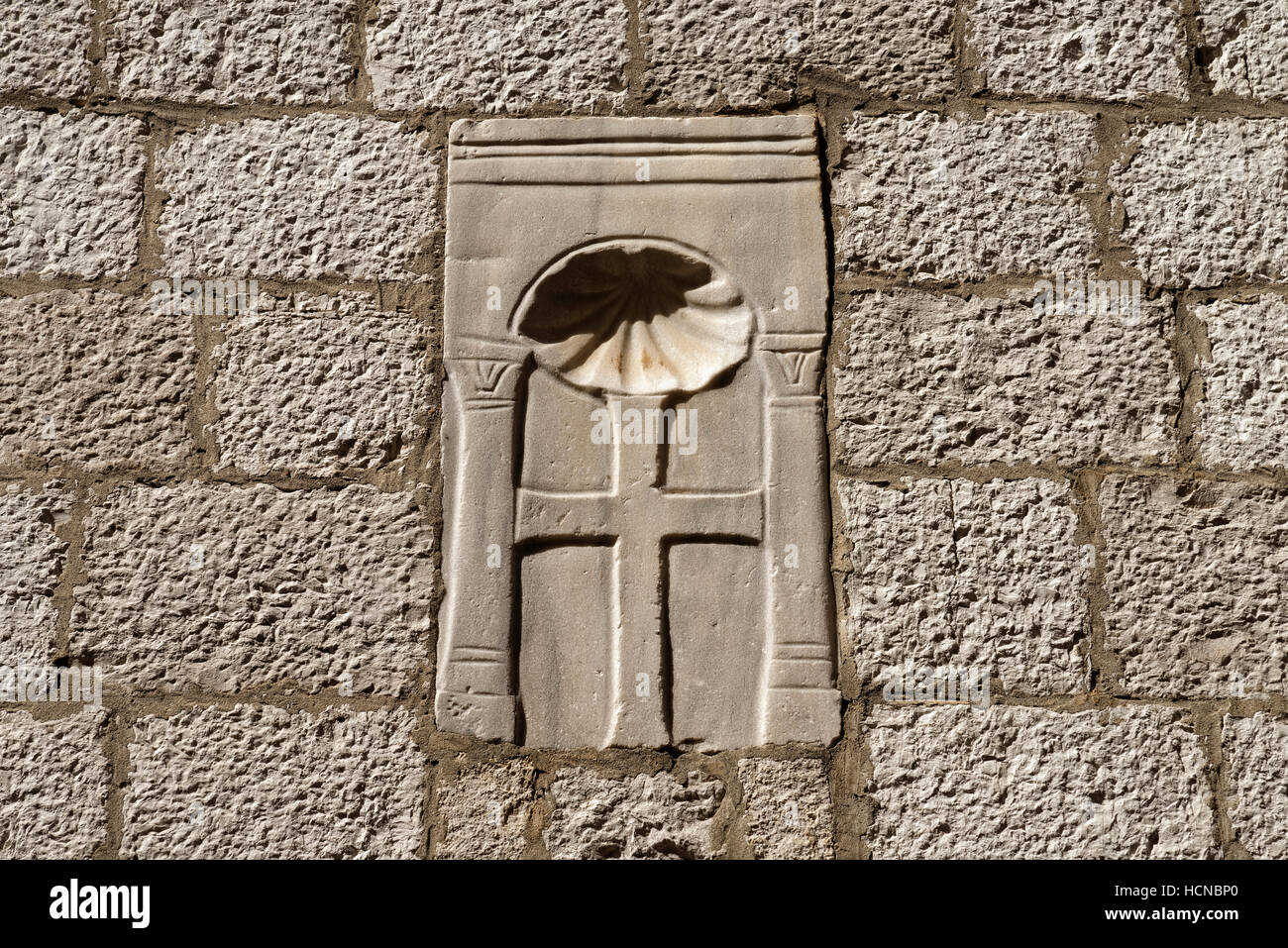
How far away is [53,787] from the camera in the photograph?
71.8 inches

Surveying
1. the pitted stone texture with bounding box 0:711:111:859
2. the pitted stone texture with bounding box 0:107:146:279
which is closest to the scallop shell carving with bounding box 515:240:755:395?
the pitted stone texture with bounding box 0:107:146:279

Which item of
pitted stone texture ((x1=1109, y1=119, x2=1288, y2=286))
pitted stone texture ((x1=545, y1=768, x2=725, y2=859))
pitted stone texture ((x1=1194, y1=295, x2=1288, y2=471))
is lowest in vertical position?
pitted stone texture ((x1=545, y1=768, x2=725, y2=859))

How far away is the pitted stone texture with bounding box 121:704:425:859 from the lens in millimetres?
1792

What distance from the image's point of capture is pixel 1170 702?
1.83 m

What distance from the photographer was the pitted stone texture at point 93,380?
6.28 ft

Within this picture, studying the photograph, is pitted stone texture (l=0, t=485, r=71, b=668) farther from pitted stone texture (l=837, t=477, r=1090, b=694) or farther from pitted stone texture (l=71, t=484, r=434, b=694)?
pitted stone texture (l=837, t=477, r=1090, b=694)

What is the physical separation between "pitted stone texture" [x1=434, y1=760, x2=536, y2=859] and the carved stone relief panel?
75 mm

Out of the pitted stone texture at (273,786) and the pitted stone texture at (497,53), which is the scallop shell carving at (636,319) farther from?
the pitted stone texture at (273,786)

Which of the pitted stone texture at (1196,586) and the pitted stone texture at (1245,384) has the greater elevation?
the pitted stone texture at (1245,384)

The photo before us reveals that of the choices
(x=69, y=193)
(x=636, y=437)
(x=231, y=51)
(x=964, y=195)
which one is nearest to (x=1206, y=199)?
(x=964, y=195)

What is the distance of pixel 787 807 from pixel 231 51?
1800mm

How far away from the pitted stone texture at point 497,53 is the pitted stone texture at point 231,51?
90 mm

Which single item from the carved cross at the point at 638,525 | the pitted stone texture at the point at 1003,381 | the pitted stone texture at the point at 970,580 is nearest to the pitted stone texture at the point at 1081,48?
the pitted stone texture at the point at 1003,381

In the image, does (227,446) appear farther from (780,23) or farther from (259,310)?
(780,23)
